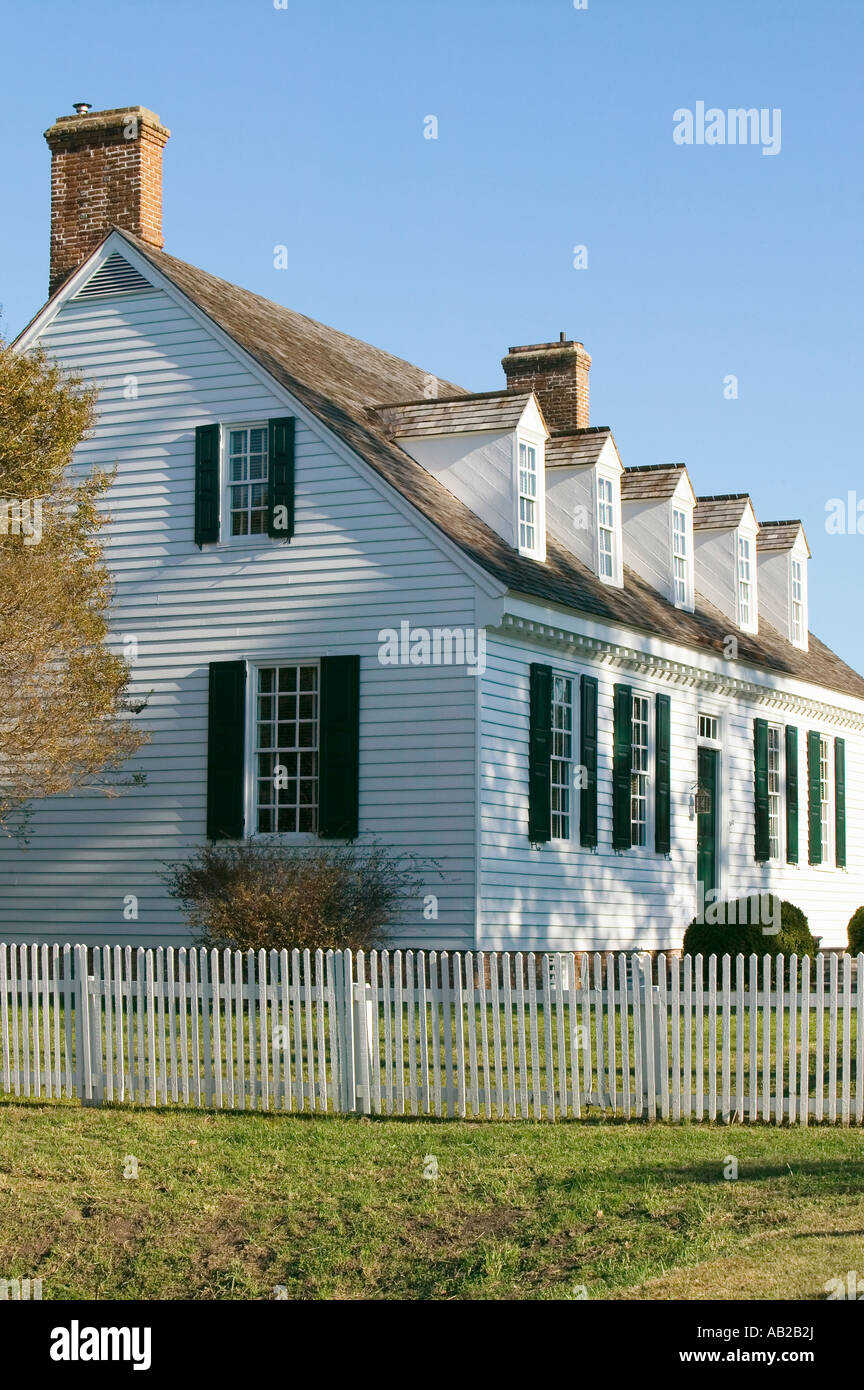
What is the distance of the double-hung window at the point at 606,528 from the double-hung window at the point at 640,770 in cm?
171

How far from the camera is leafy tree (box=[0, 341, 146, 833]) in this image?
17156 mm

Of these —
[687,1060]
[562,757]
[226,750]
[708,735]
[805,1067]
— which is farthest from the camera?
[708,735]

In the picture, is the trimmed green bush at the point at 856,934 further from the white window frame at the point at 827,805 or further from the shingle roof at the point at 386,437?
the white window frame at the point at 827,805

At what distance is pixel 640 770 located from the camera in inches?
872

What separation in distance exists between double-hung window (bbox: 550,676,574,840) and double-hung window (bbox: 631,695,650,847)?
5.79 ft

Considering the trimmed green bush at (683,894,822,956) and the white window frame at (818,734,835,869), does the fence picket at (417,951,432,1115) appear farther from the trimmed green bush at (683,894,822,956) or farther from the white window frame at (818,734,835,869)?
the white window frame at (818,734,835,869)

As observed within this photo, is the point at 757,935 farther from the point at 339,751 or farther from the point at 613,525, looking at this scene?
the point at 613,525

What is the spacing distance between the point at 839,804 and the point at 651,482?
7.68m

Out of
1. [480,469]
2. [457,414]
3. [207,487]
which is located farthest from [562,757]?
[207,487]

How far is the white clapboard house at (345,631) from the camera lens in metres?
18.4

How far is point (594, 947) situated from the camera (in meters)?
20.3
